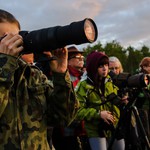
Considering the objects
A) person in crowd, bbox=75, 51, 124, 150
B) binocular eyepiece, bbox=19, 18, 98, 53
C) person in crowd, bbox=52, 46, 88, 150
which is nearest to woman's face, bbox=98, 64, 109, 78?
person in crowd, bbox=75, 51, 124, 150

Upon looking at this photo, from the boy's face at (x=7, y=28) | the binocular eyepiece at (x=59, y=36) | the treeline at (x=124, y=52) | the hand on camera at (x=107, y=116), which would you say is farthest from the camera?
the treeline at (x=124, y=52)

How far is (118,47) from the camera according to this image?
69500 millimetres

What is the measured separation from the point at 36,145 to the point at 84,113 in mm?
1912

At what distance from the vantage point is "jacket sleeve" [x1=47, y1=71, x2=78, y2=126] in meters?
2.09

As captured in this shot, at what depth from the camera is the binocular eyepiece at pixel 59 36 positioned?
1.83 m

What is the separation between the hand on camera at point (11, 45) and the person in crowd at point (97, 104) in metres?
2.04

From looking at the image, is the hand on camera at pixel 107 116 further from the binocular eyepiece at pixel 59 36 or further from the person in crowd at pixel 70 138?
the binocular eyepiece at pixel 59 36

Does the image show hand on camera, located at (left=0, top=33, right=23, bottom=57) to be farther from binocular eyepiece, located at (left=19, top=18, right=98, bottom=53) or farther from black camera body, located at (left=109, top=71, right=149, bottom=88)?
black camera body, located at (left=109, top=71, right=149, bottom=88)

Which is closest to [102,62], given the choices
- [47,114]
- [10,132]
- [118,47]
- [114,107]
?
[114,107]

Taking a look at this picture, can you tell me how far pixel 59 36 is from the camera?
1.89 metres

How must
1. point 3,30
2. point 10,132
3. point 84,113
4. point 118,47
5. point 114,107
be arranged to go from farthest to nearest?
point 118,47
point 114,107
point 84,113
point 3,30
point 10,132

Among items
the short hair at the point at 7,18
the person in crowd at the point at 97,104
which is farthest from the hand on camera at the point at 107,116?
the short hair at the point at 7,18

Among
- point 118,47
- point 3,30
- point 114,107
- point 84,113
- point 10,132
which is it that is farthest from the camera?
point 118,47

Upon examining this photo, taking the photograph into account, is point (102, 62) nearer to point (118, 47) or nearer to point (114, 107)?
point (114, 107)
